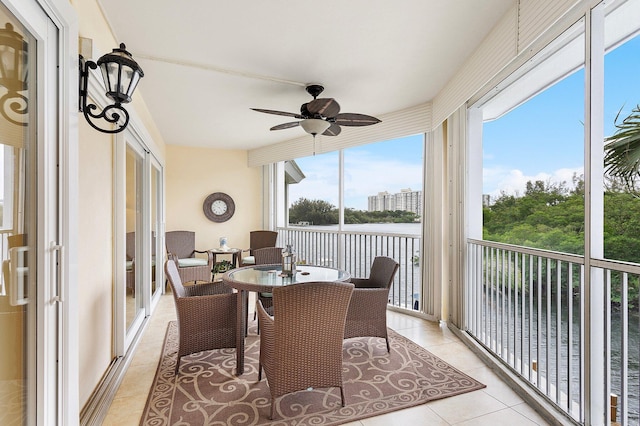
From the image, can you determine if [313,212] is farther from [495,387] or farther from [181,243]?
[495,387]

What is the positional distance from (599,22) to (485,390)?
2.42 meters

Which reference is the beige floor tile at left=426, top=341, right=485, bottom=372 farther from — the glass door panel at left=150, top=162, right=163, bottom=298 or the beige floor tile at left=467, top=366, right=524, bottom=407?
the glass door panel at left=150, top=162, right=163, bottom=298

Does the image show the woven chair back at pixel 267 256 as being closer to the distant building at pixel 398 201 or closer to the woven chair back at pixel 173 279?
Result: the woven chair back at pixel 173 279

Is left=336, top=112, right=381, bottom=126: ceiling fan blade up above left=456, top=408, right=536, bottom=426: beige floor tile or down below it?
above

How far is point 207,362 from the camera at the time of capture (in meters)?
2.94

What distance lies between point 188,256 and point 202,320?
362 centimetres

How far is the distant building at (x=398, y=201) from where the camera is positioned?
4.65 meters

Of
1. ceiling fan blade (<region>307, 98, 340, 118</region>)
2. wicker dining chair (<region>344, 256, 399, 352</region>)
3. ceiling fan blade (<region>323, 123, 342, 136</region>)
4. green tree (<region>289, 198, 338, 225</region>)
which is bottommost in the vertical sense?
wicker dining chair (<region>344, 256, 399, 352</region>)

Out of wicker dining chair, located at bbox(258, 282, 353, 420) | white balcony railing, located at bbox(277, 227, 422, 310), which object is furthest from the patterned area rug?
white balcony railing, located at bbox(277, 227, 422, 310)

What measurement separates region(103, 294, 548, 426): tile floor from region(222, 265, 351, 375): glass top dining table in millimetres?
737

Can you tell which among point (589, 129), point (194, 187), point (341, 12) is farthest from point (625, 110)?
point (194, 187)

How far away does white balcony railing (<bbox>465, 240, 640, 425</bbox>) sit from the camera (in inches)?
71.4

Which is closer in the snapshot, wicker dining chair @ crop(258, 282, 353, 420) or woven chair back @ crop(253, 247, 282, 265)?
wicker dining chair @ crop(258, 282, 353, 420)

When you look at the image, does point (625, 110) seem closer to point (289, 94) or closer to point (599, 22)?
point (599, 22)
